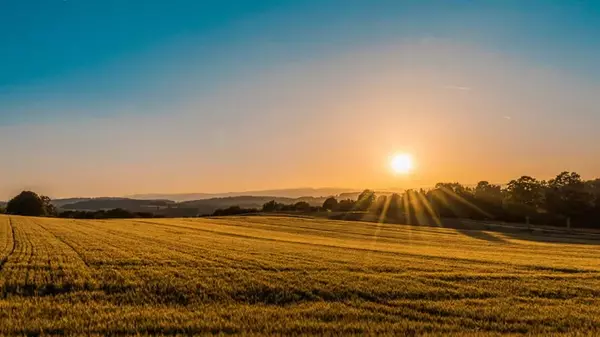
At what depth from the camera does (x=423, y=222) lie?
Result: 88000 millimetres

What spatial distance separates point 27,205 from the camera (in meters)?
136

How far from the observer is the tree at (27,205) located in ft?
444

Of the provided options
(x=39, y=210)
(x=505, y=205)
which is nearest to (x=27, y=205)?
(x=39, y=210)

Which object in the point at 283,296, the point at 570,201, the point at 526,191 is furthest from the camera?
the point at 526,191

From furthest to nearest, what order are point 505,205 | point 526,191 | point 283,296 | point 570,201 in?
point 526,191
point 505,205
point 570,201
point 283,296

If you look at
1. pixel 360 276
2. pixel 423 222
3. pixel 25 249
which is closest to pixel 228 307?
pixel 360 276

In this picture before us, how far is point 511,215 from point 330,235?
6037 cm

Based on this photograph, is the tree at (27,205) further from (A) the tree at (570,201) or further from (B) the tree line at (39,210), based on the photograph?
(A) the tree at (570,201)

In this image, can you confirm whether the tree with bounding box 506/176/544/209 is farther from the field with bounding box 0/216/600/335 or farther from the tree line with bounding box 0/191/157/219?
the field with bounding box 0/216/600/335

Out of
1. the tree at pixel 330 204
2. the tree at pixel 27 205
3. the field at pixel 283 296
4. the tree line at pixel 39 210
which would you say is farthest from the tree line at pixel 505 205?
the tree at pixel 27 205

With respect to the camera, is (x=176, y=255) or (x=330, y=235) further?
(x=330, y=235)

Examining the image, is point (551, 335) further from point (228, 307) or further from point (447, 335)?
point (228, 307)

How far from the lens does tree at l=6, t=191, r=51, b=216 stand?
135 meters

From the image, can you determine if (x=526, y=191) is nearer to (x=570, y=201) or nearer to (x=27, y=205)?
(x=570, y=201)
